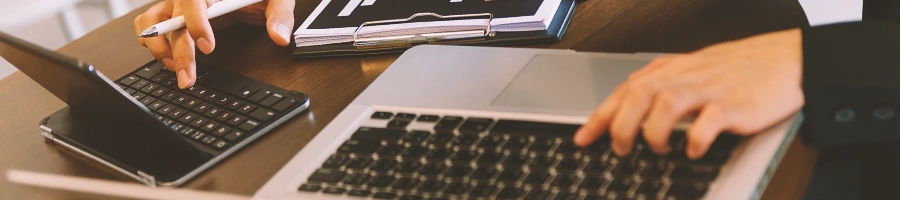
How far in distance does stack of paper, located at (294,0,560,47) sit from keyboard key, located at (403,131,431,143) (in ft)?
0.83

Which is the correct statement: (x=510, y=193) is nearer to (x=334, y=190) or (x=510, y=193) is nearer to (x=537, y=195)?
(x=537, y=195)

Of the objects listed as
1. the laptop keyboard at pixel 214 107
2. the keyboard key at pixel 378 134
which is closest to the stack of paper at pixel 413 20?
the laptop keyboard at pixel 214 107

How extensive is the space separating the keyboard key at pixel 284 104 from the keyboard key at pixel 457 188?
0.92 ft

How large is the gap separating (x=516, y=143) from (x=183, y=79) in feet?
1.52

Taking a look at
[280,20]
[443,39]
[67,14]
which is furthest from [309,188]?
[67,14]

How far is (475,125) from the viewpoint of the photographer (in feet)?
2.28

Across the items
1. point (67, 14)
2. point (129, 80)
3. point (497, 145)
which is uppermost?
point (497, 145)

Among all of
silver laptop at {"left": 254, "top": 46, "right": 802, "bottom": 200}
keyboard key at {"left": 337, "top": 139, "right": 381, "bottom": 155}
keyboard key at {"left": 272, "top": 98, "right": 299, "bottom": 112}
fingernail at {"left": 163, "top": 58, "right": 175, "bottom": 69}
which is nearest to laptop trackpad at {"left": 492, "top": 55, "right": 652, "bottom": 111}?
silver laptop at {"left": 254, "top": 46, "right": 802, "bottom": 200}

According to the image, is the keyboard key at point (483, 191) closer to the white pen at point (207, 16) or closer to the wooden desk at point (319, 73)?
the wooden desk at point (319, 73)

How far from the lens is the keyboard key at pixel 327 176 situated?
0.66 metres

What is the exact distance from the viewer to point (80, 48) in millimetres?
1207

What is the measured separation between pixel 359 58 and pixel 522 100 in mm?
280

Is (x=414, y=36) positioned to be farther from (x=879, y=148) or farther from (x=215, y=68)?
(x=879, y=148)

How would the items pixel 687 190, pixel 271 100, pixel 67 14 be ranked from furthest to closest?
pixel 67 14 → pixel 271 100 → pixel 687 190
